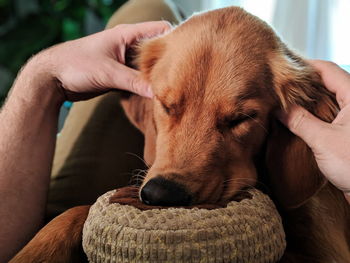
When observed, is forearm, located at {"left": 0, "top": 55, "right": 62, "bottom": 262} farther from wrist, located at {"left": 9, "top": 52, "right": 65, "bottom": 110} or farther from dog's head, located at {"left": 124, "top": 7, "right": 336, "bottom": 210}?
dog's head, located at {"left": 124, "top": 7, "right": 336, "bottom": 210}

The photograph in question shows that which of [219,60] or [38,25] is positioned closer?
[219,60]

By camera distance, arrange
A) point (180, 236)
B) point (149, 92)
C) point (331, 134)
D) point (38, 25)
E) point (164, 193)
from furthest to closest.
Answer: point (38, 25) → point (149, 92) → point (331, 134) → point (164, 193) → point (180, 236)

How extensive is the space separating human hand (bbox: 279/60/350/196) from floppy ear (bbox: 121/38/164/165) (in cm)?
48

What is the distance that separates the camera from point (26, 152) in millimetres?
1661

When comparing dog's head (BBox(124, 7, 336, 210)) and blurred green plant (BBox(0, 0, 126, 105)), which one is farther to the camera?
blurred green plant (BBox(0, 0, 126, 105))

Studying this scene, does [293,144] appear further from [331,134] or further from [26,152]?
[26,152]

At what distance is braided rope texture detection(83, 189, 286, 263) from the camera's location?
872 mm

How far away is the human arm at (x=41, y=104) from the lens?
1.56 metres

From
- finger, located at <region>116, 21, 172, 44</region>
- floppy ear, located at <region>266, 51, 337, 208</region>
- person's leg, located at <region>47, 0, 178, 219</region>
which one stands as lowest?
person's leg, located at <region>47, 0, 178, 219</region>

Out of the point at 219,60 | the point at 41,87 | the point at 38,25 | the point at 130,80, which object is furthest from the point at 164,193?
the point at 38,25

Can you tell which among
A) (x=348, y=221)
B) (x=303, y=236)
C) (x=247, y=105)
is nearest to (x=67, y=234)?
(x=247, y=105)

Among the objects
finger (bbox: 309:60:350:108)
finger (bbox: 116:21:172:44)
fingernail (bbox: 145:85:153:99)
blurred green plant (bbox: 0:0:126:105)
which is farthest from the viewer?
blurred green plant (bbox: 0:0:126:105)

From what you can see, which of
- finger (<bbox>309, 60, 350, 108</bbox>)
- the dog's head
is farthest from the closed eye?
finger (<bbox>309, 60, 350, 108</bbox>)

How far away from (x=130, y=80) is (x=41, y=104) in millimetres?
419
